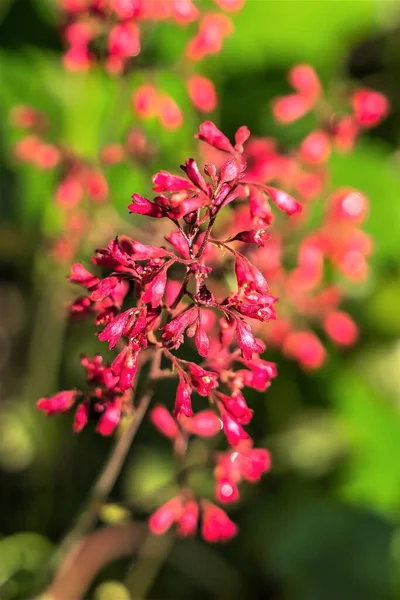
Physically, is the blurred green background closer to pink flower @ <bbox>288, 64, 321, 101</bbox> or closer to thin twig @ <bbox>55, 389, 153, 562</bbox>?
pink flower @ <bbox>288, 64, 321, 101</bbox>

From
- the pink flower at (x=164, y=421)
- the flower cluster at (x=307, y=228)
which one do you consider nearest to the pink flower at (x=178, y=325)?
the pink flower at (x=164, y=421)

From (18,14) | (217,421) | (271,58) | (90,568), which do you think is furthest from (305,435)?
(18,14)

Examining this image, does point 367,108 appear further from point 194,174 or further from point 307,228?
point 194,174

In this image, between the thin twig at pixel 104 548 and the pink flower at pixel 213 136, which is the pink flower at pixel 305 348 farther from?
the pink flower at pixel 213 136

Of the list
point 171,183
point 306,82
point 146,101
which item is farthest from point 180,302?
point 306,82

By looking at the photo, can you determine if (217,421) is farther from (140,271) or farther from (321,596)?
(321,596)

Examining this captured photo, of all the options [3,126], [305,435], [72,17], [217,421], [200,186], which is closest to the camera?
[200,186]
